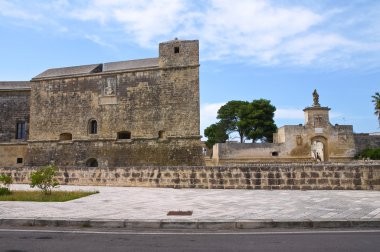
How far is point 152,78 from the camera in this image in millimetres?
25453

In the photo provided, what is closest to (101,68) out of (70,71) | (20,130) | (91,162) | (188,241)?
(70,71)

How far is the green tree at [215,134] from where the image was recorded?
5353 centimetres

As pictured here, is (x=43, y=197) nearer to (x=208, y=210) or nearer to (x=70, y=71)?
(x=208, y=210)

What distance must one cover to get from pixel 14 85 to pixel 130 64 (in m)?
12.0

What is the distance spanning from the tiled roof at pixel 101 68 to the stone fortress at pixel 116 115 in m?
0.09

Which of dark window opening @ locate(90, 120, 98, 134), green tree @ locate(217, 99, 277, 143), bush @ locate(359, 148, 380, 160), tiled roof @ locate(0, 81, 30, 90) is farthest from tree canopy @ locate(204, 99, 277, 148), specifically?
tiled roof @ locate(0, 81, 30, 90)

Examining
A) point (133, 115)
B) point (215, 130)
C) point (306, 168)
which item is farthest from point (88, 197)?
point (215, 130)

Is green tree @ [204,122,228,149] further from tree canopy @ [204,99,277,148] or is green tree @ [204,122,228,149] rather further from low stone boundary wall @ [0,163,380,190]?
low stone boundary wall @ [0,163,380,190]

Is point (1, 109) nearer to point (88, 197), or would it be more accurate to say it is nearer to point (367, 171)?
point (88, 197)

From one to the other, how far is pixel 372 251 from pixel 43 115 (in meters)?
27.2

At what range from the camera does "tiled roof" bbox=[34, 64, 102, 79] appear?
2794cm

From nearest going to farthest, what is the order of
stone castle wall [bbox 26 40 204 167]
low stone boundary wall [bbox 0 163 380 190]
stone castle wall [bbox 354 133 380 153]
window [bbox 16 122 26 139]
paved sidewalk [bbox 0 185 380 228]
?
paved sidewalk [bbox 0 185 380 228] < low stone boundary wall [bbox 0 163 380 190] < stone castle wall [bbox 26 40 204 167] < window [bbox 16 122 26 139] < stone castle wall [bbox 354 133 380 153]

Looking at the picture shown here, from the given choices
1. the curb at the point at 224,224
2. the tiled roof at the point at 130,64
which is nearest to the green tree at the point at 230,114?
the tiled roof at the point at 130,64

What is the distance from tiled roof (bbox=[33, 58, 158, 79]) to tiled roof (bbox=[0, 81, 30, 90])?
2481 mm
